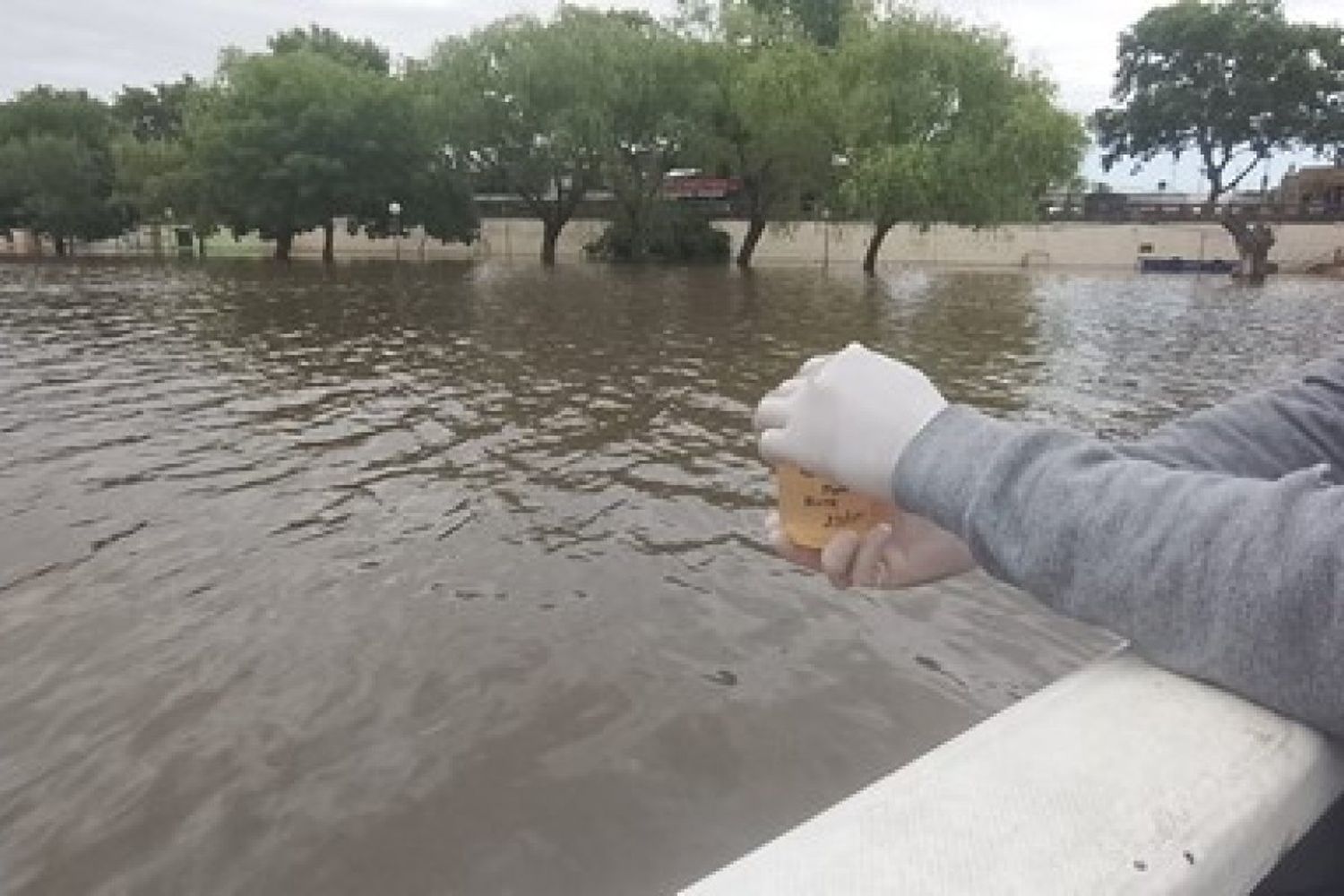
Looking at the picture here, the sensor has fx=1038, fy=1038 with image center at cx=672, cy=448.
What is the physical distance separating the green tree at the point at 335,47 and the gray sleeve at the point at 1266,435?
63.9 meters

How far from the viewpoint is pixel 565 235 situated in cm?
Answer: 5534

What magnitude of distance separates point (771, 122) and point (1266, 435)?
37142mm

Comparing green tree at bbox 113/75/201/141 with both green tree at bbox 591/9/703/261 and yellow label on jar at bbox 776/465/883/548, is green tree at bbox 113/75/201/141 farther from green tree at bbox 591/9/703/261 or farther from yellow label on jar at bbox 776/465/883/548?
yellow label on jar at bbox 776/465/883/548

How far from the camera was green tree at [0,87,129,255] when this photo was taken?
5194 centimetres

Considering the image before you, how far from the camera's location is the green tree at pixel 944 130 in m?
33.4

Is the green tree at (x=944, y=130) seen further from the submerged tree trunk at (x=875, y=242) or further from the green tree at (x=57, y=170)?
the green tree at (x=57, y=170)

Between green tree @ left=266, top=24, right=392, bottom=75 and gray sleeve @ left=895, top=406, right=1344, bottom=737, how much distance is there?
211 ft

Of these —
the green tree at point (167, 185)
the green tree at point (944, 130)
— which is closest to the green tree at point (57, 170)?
the green tree at point (167, 185)

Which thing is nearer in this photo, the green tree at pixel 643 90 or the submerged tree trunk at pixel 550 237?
the green tree at pixel 643 90

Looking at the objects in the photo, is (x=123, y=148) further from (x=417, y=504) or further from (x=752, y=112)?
(x=417, y=504)

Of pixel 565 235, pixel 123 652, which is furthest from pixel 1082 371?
pixel 565 235

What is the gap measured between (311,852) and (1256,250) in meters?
52.0

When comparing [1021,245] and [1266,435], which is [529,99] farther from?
[1266,435]

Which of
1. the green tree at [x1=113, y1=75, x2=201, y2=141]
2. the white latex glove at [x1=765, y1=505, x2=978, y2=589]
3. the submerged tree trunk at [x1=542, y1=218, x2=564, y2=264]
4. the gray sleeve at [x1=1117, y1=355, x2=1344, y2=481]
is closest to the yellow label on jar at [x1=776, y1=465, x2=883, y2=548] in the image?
the white latex glove at [x1=765, y1=505, x2=978, y2=589]
